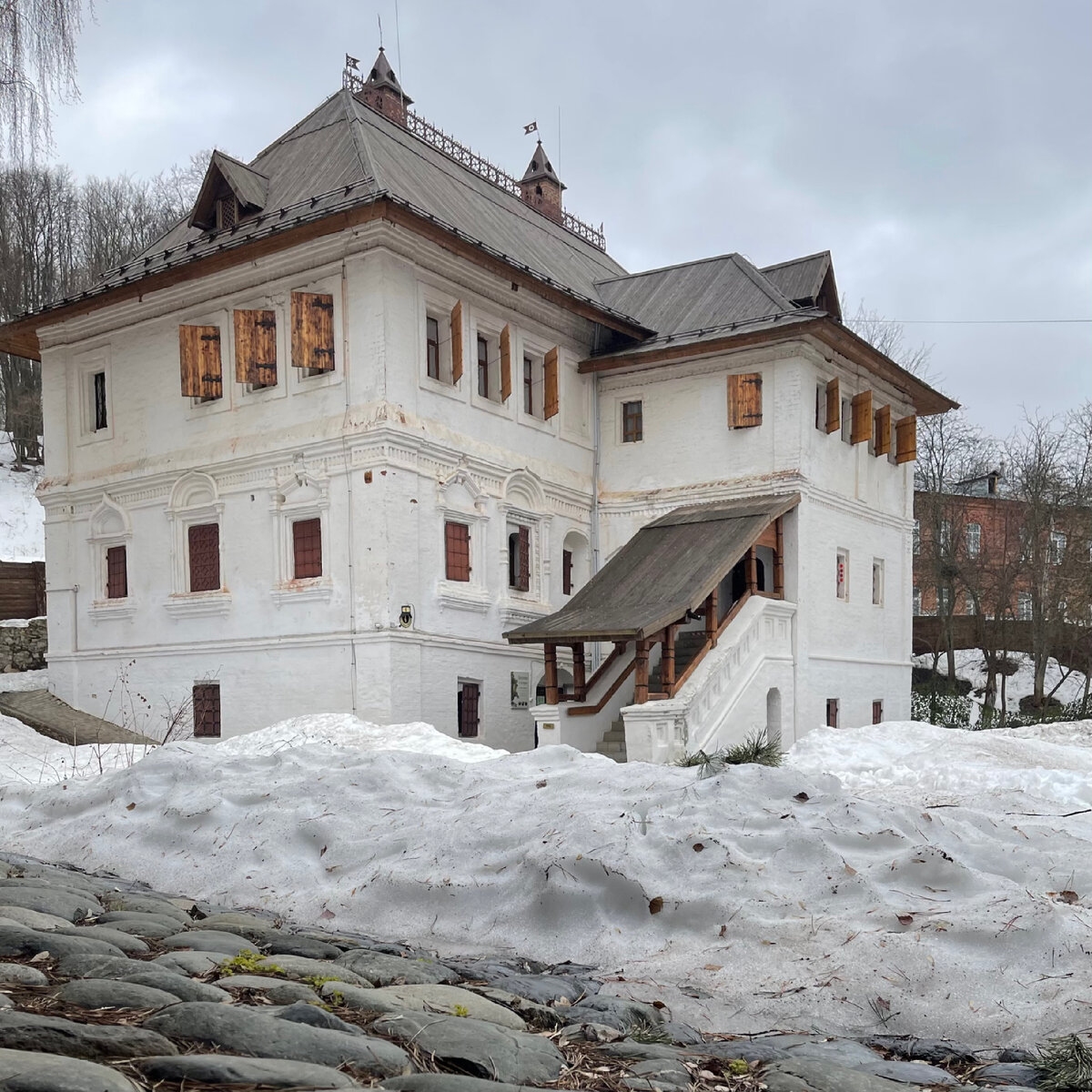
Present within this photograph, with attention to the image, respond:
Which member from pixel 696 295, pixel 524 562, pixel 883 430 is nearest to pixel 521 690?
pixel 524 562

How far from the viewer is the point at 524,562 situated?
21781 millimetres

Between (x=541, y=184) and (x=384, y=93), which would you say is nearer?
(x=384, y=93)

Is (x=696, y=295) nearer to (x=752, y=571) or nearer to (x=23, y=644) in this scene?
(x=752, y=571)

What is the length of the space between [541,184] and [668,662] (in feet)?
57.8

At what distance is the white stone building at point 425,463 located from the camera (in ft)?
61.6

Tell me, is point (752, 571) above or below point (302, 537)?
below

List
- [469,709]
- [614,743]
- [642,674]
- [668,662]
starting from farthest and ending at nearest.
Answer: [469,709], [614,743], [668,662], [642,674]

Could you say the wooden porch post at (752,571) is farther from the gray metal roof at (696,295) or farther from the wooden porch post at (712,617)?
the gray metal roof at (696,295)

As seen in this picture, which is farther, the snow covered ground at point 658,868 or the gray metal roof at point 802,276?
the gray metal roof at point 802,276

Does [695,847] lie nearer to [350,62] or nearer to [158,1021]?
[158,1021]

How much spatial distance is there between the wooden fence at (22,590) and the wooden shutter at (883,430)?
19.0 metres

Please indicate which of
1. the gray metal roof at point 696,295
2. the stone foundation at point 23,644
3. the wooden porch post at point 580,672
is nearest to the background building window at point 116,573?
the stone foundation at point 23,644

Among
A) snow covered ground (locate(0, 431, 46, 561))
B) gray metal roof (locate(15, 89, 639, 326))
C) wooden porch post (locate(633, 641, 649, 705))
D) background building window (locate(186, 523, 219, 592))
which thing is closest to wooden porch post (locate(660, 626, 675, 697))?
wooden porch post (locate(633, 641, 649, 705))

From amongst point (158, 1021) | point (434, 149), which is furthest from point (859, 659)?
point (158, 1021)
